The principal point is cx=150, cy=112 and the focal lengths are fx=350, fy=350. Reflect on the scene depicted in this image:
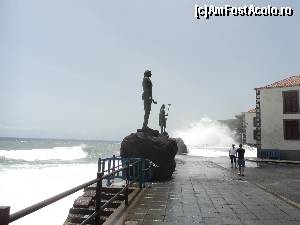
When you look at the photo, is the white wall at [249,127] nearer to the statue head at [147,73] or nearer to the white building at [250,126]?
the white building at [250,126]

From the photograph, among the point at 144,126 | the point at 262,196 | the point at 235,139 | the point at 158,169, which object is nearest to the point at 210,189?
the point at 262,196

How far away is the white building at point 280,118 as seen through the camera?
Result: 32031mm

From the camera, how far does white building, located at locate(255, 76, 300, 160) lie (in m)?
32.0

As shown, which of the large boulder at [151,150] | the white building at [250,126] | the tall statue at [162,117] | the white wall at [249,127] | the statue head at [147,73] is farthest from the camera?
the white wall at [249,127]

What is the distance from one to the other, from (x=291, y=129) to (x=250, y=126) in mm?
21255

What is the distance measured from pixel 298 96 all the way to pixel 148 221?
2873 centimetres

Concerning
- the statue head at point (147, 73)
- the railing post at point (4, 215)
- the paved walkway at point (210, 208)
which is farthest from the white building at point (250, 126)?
the railing post at point (4, 215)

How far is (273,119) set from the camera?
1314 inches

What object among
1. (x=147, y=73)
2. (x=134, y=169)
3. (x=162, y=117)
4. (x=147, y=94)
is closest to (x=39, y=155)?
(x=162, y=117)

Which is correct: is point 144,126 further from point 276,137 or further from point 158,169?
point 276,137

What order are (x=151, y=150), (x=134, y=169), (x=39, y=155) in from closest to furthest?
(x=134, y=169) < (x=151, y=150) < (x=39, y=155)

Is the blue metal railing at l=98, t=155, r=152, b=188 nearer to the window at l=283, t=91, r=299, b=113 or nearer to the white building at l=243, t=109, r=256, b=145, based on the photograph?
the window at l=283, t=91, r=299, b=113

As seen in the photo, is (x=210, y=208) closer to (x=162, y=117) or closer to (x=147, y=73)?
(x=147, y=73)

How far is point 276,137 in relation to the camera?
33.0 m
